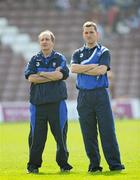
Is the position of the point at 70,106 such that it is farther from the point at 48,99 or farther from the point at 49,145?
the point at 48,99

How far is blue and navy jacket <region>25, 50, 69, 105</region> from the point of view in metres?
12.1

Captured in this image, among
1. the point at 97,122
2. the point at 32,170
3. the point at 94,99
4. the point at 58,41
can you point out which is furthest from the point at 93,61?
the point at 58,41

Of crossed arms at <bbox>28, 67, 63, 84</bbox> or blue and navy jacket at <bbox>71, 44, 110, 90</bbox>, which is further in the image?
crossed arms at <bbox>28, 67, 63, 84</bbox>

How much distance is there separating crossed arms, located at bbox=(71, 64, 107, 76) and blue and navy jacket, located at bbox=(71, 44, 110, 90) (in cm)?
10

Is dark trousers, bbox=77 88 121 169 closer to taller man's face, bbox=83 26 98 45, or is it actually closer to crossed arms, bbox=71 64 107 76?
crossed arms, bbox=71 64 107 76

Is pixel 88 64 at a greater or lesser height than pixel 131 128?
greater

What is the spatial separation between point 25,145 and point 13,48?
63.8ft

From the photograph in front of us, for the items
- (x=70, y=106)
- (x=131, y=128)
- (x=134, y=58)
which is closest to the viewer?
(x=131, y=128)

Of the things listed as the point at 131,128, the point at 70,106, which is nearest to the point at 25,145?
the point at 131,128

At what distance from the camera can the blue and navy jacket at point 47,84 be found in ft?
39.5

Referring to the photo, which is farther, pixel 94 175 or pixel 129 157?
pixel 129 157

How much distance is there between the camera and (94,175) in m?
11.4

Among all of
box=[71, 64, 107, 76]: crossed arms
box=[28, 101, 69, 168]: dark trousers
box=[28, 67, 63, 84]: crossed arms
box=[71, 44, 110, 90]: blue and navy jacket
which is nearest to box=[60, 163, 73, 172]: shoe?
box=[28, 101, 69, 168]: dark trousers

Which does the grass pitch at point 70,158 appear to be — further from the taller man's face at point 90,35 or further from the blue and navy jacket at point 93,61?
the taller man's face at point 90,35
